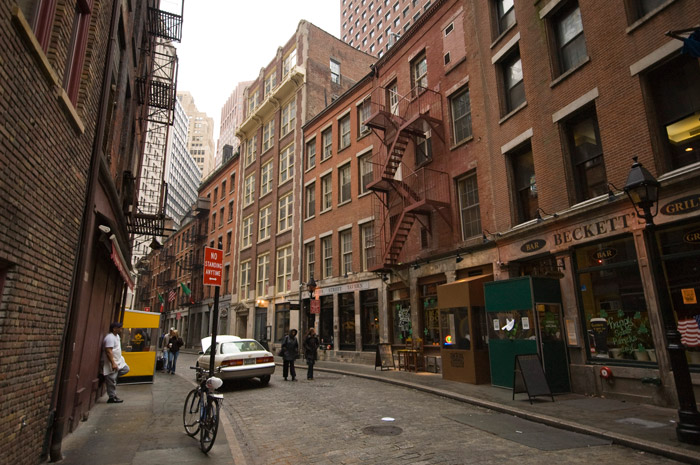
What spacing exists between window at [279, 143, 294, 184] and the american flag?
25076 millimetres

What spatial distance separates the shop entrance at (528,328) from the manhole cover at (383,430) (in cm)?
517

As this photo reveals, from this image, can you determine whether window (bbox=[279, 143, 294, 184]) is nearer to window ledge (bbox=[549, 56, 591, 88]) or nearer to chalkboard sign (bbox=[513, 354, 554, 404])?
window ledge (bbox=[549, 56, 591, 88])

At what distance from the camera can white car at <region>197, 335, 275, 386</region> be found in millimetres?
12844

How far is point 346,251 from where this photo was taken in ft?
77.4

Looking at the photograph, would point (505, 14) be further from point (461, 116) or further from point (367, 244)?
point (367, 244)

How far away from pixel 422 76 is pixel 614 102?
10.8 meters

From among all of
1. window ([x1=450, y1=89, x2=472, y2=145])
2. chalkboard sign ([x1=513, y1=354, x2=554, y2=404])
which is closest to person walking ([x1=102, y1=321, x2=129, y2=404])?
chalkboard sign ([x1=513, y1=354, x2=554, y2=404])

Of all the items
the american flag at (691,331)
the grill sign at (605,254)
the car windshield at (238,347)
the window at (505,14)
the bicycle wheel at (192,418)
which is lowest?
the bicycle wheel at (192,418)

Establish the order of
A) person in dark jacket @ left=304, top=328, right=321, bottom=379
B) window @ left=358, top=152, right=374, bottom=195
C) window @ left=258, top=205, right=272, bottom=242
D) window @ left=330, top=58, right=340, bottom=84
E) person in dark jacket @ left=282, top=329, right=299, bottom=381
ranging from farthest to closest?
window @ left=330, top=58, right=340, bottom=84
window @ left=258, top=205, right=272, bottom=242
window @ left=358, top=152, right=374, bottom=195
person in dark jacket @ left=304, top=328, right=321, bottom=379
person in dark jacket @ left=282, top=329, right=299, bottom=381

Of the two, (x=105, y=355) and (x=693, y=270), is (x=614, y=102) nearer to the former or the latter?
(x=693, y=270)

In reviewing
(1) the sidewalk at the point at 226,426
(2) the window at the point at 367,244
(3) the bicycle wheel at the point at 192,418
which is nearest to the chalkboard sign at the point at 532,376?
(1) the sidewalk at the point at 226,426

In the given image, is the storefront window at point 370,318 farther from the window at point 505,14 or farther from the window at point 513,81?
the window at point 505,14

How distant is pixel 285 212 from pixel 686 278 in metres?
24.9

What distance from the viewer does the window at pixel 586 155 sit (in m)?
11.2
